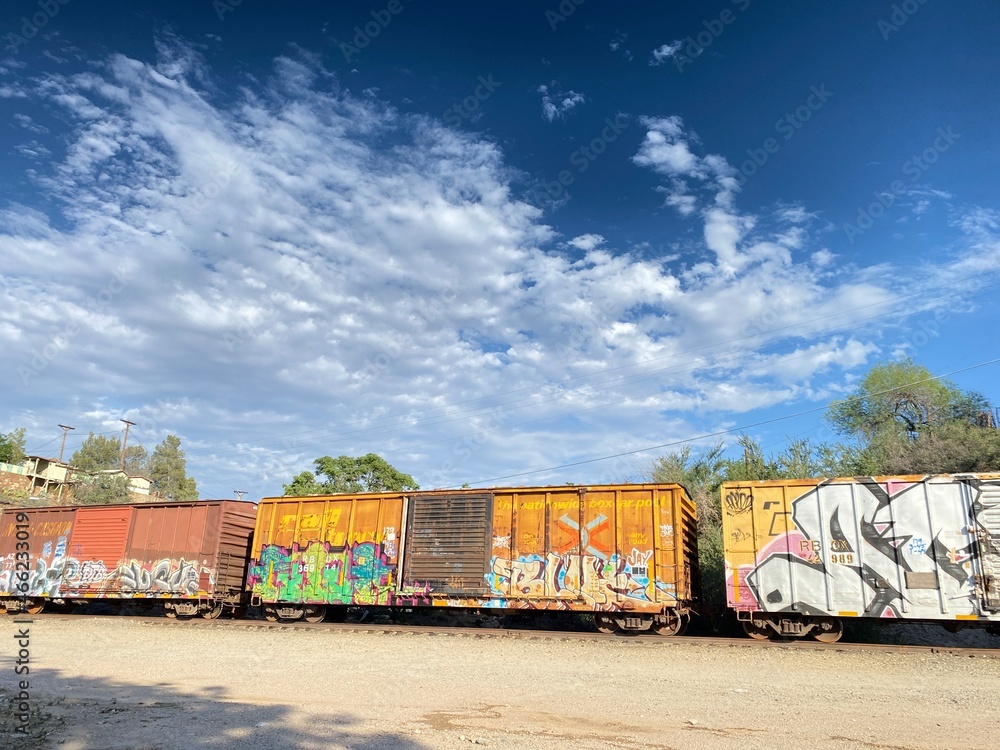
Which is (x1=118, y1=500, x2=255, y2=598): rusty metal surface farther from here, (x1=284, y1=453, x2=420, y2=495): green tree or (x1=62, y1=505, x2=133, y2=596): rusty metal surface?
(x1=284, y1=453, x2=420, y2=495): green tree

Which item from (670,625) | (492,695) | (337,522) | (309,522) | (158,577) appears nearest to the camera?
(492,695)

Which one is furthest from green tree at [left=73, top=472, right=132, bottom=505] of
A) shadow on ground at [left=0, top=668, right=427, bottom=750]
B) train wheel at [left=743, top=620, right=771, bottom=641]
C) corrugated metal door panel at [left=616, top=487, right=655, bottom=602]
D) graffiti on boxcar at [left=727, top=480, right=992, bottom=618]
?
graffiti on boxcar at [left=727, top=480, right=992, bottom=618]

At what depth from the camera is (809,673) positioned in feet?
30.9

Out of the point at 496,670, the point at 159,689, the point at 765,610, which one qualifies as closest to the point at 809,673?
the point at 765,610

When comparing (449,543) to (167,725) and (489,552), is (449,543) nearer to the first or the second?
(489,552)

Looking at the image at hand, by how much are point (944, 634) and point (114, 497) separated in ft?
150

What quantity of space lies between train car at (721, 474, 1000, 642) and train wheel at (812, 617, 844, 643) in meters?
0.02

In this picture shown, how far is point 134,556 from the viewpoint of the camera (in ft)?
55.7

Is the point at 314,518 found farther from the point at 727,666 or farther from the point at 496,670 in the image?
the point at 727,666

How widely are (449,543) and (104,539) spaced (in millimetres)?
10466

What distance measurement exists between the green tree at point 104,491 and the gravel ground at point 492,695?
3307cm

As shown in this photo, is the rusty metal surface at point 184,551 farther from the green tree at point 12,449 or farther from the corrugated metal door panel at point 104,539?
the green tree at point 12,449

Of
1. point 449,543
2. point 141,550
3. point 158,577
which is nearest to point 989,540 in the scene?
point 449,543

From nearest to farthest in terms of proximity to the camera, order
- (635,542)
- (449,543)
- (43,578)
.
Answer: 1. (635,542)
2. (449,543)
3. (43,578)
